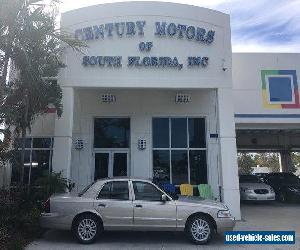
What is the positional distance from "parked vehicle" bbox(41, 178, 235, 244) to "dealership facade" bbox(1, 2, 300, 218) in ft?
13.3

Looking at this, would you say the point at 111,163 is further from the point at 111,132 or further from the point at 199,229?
the point at 199,229

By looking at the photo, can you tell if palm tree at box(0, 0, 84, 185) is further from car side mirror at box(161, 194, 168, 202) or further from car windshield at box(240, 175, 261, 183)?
car windshield at box(240, 175, 261, 183)

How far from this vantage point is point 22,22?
1117cm

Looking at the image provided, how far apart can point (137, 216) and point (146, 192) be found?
2.14 feet

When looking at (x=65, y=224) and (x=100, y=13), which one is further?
(x=100, y=13)

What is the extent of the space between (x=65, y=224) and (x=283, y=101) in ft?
39.7

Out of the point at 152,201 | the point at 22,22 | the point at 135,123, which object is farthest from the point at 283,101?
the point at 22,22

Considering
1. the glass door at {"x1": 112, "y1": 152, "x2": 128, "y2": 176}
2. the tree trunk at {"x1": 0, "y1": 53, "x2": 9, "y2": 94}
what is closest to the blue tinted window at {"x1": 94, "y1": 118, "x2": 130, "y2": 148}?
the glass door at {"x1": 112, "y1": 152, "x2": 128, "y2": 176}

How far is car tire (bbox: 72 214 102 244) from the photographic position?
9.18 metres

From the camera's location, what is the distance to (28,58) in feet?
36.2

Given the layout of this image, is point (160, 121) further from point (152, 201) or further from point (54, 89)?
point (152, 201)


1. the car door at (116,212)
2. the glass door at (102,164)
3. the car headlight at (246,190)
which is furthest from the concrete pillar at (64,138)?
the car headlight at (246,190)

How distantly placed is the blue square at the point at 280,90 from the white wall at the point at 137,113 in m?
3.21

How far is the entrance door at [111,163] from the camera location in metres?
15.7
